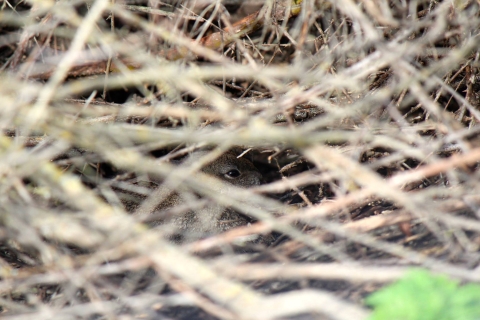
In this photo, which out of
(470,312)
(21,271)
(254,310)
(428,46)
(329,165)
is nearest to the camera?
(470,312)

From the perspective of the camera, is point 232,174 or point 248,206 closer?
point 248,206

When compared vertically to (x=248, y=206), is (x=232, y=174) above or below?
below

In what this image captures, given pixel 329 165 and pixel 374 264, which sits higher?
pixel 329 165

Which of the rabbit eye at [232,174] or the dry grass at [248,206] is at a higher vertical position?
the dry grass at [248,206]

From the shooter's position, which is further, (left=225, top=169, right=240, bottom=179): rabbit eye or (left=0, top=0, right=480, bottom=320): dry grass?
(left=225, top=169, right=240, bottom=179): rabbit eye

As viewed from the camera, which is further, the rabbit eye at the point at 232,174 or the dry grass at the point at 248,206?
the rabbit eye at the point at 232,174

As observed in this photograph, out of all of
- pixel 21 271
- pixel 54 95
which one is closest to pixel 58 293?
pixel 21 271

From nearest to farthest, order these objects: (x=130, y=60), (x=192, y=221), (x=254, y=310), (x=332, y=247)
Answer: (x=254, y=310)
(x=332, y=247)
(x=130, y=60)
(x=192, y=221)

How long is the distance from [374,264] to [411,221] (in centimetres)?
50

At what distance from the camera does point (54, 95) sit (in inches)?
95.7

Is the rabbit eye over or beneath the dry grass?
beneath

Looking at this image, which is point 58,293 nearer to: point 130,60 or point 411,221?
Result: point 130,60

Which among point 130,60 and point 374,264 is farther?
point 130,60

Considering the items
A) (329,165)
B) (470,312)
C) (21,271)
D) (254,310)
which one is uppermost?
(329,165)
